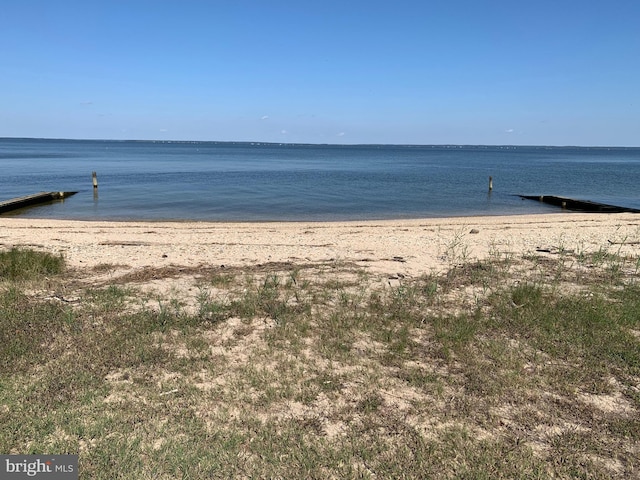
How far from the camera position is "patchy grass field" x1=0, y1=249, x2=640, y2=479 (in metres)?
3.97

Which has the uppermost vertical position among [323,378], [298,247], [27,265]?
[27,265]

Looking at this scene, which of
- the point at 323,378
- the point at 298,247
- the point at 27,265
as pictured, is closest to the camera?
the point at 323,378

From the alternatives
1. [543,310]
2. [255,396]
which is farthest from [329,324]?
[543,310]

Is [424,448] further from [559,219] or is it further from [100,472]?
[559,219]

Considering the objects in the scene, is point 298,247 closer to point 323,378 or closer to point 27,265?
point 27,265

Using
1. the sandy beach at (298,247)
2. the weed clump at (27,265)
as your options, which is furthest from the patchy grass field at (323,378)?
the sandy beach at (298,247)

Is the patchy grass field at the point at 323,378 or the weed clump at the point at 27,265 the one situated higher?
the weed clump at the point at 27,265

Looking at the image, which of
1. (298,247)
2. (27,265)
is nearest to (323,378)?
(27,265)

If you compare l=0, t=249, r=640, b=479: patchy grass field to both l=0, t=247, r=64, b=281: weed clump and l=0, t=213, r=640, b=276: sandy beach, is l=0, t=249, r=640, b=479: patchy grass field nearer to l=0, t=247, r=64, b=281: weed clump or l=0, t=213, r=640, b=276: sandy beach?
l=0, t=247, r=64, b=281: weed clump

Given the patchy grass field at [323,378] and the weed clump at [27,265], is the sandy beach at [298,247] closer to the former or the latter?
the weed clump at [27,265]

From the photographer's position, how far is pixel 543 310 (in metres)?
7.41

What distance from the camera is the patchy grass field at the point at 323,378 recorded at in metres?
3.97

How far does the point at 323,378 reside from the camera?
5328mm

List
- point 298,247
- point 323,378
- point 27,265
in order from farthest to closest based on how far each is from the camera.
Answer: point 298,247 → point 27,265 → point 323,378
